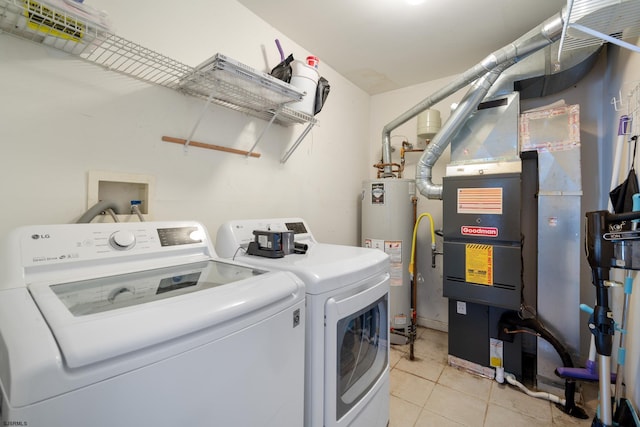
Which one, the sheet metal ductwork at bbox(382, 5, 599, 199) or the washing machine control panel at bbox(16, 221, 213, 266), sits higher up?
the sheet metal ductwork at bbox(382, 5, 599, 199)

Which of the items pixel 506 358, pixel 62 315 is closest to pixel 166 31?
pixel 62 315

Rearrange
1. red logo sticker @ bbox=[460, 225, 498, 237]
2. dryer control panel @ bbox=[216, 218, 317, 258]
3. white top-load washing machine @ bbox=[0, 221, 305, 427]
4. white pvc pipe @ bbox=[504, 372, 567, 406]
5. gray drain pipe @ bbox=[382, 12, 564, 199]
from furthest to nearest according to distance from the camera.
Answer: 1. red logo sticker @ bbox=[460, 225, 498, 237]
2. white pvc pipe @ bbox=[504, 372, 567, 406]
3. gray drain pipe @ bbox=[382, 12, 564, 199]
4. dryer control panel @ bbox=[216, 218, 317, 258]
5. white top-load washing machine @ bbox=[0, 221, 305, 427]

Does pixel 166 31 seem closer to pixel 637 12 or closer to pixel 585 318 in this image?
pixel 637 12

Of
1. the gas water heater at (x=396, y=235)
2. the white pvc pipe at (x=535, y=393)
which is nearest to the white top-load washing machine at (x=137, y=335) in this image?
the gas water heater at (x=396, y=235)

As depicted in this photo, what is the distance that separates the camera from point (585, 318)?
2129 mm

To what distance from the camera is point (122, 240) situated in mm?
1075

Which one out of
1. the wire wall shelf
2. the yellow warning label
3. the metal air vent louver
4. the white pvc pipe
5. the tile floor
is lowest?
the tile floor

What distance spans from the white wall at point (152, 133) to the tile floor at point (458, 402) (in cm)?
135

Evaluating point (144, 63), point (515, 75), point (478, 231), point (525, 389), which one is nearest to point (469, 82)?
point (515, 75)

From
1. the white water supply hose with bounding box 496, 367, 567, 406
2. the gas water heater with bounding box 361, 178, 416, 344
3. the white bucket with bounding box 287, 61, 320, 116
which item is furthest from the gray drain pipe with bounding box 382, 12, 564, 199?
the white water supply hose with bounding box 496, 367, 567, 406

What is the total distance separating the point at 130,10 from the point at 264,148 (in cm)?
99

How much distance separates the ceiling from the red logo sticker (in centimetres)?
149

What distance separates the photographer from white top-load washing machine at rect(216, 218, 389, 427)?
1.06 meters

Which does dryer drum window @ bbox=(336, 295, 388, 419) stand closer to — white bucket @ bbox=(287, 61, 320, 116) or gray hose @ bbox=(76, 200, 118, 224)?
gray hose @ bbox=(76, 200, 118, 224)
